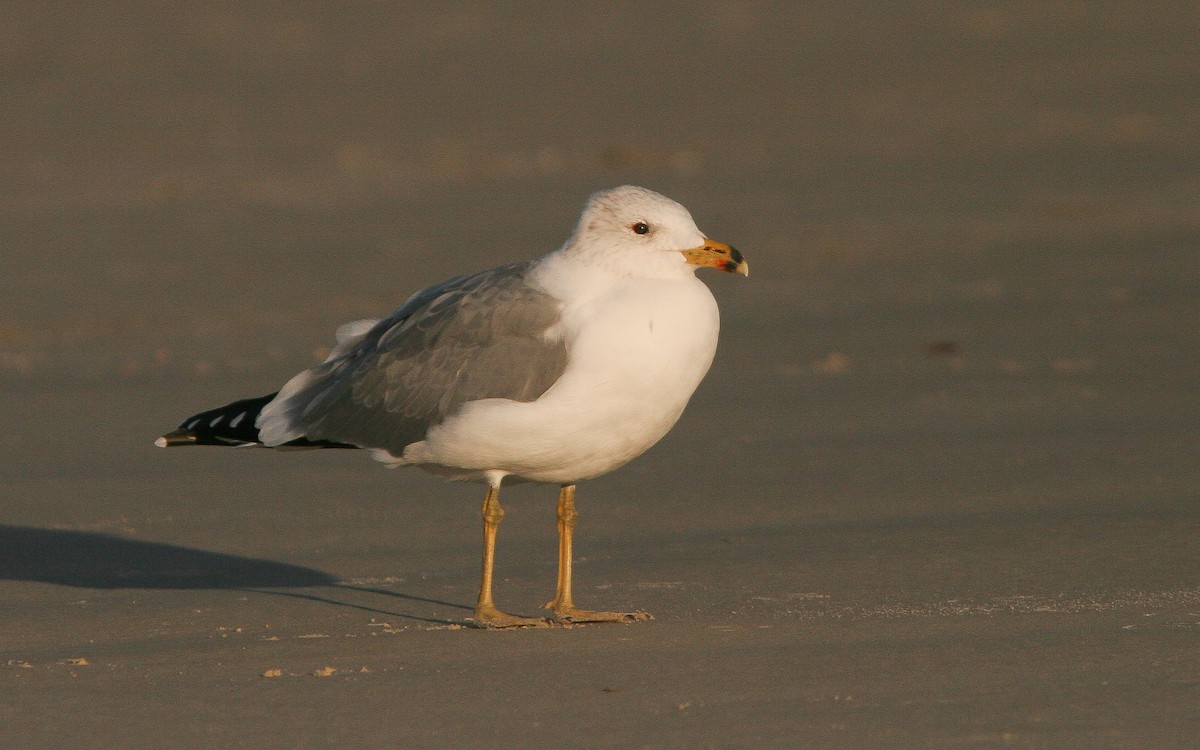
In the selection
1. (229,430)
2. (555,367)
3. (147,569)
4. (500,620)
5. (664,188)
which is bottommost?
(500,620)

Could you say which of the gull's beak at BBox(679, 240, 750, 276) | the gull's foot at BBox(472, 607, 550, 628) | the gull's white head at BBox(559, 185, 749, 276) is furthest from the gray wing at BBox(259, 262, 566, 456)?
the gull's foot at BBox(472, 607, 550, 628)

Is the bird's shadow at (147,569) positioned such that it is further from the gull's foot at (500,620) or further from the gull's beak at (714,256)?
the gull's beak at (714,256)

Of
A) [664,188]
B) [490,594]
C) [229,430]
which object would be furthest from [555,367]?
[664,188]

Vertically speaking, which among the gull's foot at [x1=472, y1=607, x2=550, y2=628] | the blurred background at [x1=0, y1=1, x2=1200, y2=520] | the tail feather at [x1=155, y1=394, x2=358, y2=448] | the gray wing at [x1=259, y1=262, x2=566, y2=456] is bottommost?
the gull's foot at [x1=472, y1=607, x2=550, y2=628]

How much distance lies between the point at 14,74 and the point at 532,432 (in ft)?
42.4

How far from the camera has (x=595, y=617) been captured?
5059 mm

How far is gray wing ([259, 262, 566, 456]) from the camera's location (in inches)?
200

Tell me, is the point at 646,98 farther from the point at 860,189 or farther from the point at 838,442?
the point at 838,442

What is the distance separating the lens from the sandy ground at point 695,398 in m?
4.32

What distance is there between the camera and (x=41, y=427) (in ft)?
26.2

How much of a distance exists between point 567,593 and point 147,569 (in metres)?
1.47

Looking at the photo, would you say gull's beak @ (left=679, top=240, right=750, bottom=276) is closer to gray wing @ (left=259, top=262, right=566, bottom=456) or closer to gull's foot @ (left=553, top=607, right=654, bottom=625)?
gray wing @ (left=259, top=262, right=566, bottom=456)

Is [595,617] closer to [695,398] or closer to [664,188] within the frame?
[695,398]

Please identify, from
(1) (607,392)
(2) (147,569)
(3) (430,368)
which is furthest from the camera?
(2) (147,569)
